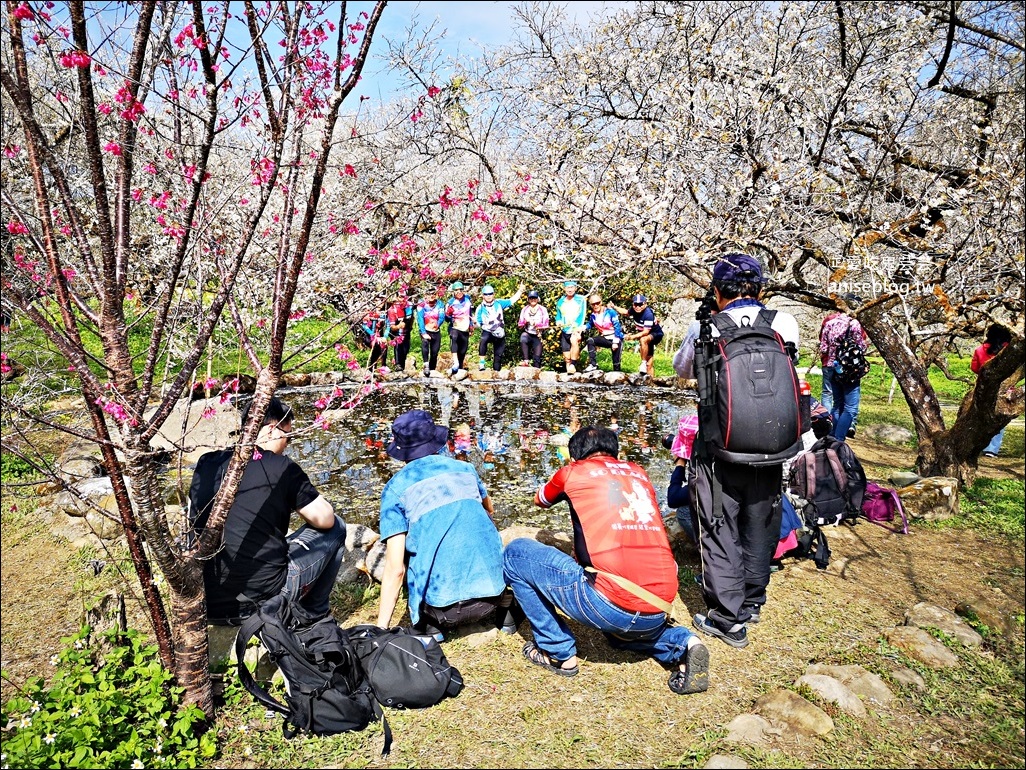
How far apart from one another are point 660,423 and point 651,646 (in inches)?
217

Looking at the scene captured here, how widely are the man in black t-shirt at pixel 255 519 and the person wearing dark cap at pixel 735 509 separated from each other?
6.80ft

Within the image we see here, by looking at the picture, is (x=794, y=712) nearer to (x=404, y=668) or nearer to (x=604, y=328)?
(x=404, y=668)

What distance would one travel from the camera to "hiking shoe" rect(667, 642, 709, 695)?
2908 millimetres

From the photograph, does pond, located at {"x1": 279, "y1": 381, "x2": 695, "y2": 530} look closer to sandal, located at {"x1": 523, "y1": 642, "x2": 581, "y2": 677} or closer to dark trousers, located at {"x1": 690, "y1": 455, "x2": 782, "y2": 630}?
dark trousers, located at {"x1": 690, "y1": 455, "x2": 782, "y2": 630}

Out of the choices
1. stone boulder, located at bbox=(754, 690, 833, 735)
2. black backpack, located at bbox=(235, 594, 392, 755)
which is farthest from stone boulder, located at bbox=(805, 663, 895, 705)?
black backpack, located at bbox=(235, 594, 392, 755)

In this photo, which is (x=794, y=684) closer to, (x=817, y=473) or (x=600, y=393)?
(x=817, y=473)

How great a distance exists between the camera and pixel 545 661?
3154 millimetres

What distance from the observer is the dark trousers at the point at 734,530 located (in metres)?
3.29

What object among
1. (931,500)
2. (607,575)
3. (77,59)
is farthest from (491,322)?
(77,59)

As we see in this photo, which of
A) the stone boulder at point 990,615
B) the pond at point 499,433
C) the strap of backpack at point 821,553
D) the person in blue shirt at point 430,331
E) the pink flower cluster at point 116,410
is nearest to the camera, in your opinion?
the pink flower cluster at point 116,410

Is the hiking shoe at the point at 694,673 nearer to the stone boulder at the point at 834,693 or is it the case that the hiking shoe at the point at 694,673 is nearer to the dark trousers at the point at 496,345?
the stone boulder at the point at 834,693

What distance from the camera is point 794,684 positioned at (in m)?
2.94

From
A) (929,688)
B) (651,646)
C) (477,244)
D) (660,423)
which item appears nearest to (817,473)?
(929,688)

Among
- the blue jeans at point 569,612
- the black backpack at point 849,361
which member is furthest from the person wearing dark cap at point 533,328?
the blue jeans at point 569,612
